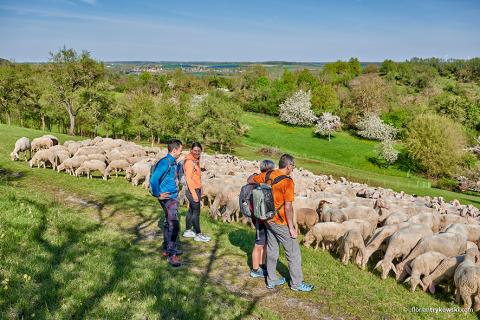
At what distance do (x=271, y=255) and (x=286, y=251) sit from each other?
1.33 ft

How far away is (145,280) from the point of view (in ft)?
26.4

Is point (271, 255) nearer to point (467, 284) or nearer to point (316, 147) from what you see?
point (467, 284)

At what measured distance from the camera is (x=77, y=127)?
2494 inches

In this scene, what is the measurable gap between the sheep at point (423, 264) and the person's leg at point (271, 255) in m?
4.49

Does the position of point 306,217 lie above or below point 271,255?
below

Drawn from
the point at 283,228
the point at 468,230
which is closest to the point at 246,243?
the point at 283,228

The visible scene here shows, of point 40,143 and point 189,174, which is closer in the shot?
point 189,174

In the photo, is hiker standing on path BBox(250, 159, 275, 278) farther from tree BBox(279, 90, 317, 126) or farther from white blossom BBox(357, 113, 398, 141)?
tree BBox(279, 90, 317, 126)

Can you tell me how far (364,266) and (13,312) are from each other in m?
9.89

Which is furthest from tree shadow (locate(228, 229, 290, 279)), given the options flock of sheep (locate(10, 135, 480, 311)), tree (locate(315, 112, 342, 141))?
tree (locate(315, 112, 342, 141))

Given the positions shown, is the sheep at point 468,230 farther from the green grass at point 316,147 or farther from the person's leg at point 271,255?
the green grass at point 316,147

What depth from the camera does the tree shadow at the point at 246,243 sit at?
422 inches

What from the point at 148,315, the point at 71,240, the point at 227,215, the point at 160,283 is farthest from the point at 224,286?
the point at 227,215

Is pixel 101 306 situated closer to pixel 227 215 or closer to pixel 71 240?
pixel 71 240
